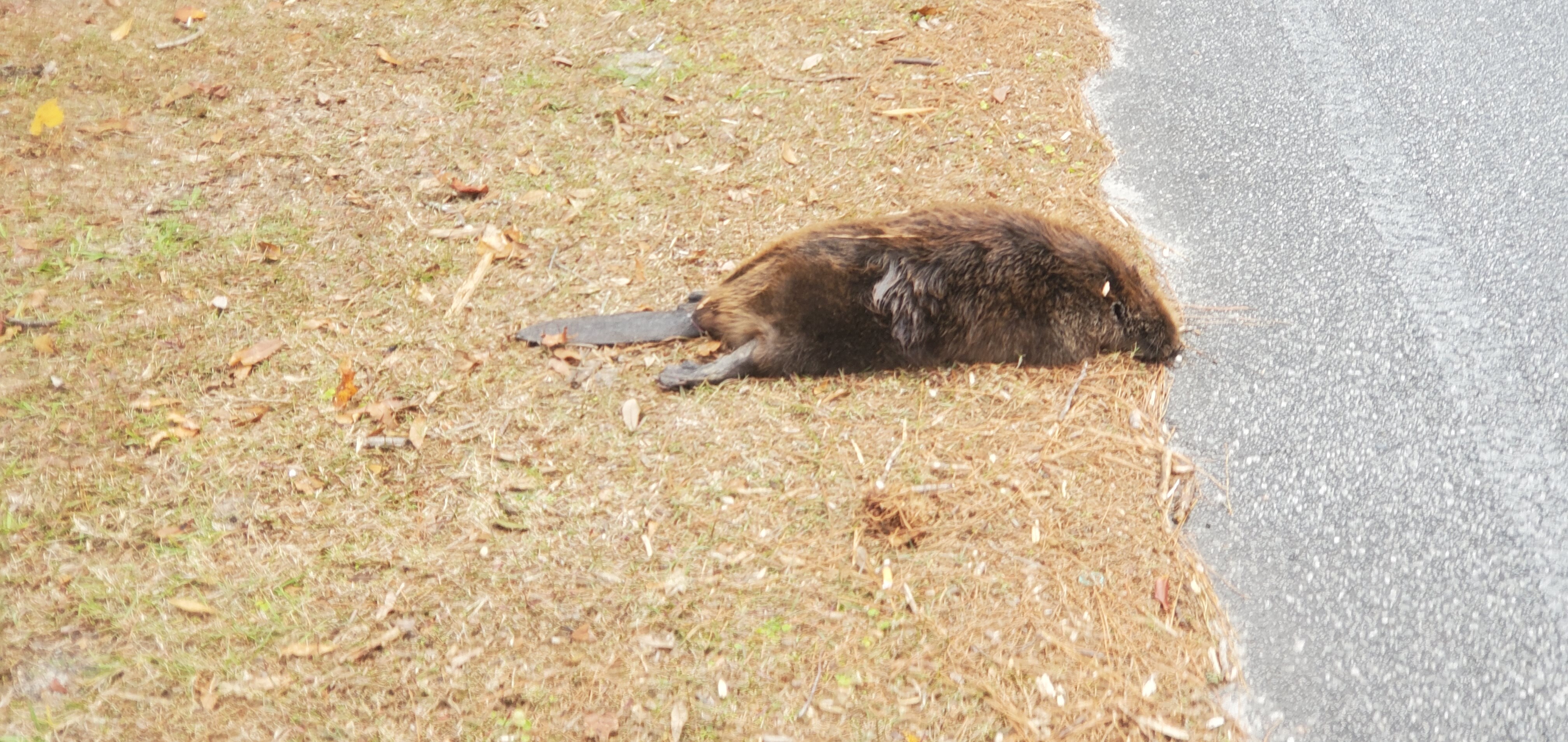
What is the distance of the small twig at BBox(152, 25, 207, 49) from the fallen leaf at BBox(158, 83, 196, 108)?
0.46m

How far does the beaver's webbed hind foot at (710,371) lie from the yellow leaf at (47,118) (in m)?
3.43

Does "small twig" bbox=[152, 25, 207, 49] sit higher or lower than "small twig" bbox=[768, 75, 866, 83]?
higher

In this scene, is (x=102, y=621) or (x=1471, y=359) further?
(x=1471, y=359)

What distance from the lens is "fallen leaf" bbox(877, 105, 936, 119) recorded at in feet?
15.1

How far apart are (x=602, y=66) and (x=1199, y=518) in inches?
145

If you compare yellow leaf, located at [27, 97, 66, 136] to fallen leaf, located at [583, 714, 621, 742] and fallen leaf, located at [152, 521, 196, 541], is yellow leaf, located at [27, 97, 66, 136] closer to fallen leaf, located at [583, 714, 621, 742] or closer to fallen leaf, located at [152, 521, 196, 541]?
fallen leaf, located at [152, 521, 196, 541]

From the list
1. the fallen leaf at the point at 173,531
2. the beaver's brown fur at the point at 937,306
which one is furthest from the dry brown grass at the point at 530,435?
the beaver's brown fur at the point at 937,306

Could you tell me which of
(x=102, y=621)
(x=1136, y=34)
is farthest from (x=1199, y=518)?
(x=102, y=621)

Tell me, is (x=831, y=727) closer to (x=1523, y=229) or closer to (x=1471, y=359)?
(x=1471, y=359)

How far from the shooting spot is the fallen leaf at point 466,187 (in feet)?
14.0

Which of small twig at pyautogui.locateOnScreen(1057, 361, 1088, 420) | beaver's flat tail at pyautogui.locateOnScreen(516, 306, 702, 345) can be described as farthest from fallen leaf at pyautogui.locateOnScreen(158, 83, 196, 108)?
small twig at pyautogui.locateOnScreen(1057, 361, 1088, 420)

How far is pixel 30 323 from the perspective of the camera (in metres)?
3.64

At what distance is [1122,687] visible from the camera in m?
2.67

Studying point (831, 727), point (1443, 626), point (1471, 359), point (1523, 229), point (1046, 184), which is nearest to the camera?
point (831, 727)
